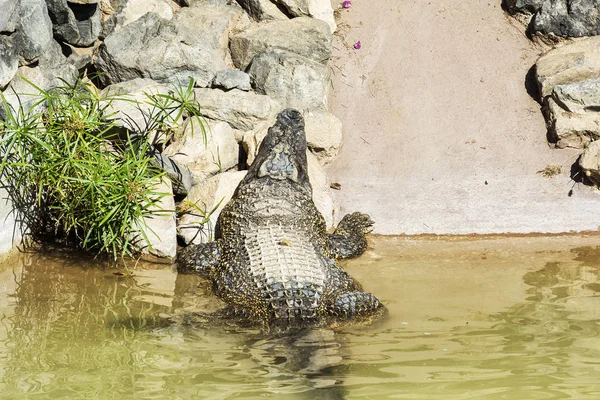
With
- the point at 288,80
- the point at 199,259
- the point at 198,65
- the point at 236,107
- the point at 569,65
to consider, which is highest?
the point at 569,65

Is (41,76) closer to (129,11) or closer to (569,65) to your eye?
(129,11)

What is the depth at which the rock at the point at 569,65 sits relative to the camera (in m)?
8.36

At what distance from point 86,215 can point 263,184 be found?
1.59 m

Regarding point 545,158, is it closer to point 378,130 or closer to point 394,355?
point 378,130

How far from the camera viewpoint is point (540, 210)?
756 cm

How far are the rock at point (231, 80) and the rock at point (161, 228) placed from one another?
1.40 meters

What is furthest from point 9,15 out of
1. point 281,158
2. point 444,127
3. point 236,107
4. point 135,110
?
point 444,127

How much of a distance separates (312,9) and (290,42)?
2.22 ft

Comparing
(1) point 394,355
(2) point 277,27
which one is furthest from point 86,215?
(2) point 277,27

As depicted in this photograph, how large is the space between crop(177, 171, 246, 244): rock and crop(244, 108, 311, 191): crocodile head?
0.68 ft

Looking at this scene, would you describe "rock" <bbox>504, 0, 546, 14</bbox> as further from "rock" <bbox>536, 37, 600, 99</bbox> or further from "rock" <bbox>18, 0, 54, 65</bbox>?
"rock" <bbox>18, 0, 54, 65</bbox>

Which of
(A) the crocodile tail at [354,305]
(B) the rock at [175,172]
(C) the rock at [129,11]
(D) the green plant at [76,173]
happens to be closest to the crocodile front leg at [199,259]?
(D) the green plant at [76,173]

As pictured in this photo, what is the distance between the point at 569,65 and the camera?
846 cm

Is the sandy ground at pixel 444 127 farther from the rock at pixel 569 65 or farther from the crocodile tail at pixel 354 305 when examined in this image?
the crocodile tail at pixel 354 305
